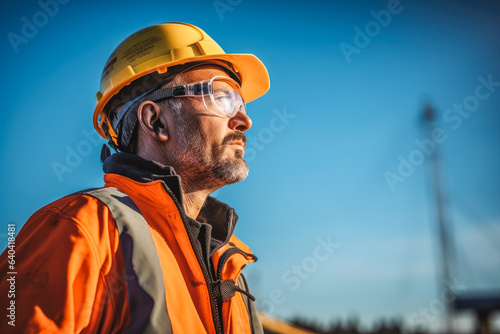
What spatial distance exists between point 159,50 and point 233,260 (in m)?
1.66

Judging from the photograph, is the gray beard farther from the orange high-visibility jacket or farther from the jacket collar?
the orange high-visibility jacket

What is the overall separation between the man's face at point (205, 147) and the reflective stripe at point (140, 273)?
91 centimetres

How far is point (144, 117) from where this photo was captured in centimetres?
297

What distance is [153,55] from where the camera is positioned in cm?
309

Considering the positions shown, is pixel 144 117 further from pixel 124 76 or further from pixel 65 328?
pixel 65 328

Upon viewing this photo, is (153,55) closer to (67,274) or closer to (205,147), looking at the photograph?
(205,147)

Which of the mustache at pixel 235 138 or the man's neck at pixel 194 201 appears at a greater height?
the mustache at pixel 235 138

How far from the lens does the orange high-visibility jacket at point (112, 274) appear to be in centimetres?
156

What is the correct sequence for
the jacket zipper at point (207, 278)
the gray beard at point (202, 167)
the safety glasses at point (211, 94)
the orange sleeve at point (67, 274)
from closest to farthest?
the orange sleeve at point (67, 274), the jacket zipper at point (207, 278), the gray beard at point (202, 167), the safety glasses at point (211, 94)

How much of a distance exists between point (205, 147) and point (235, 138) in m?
0.25

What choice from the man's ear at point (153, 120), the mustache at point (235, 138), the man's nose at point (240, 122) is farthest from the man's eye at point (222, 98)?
the man's ear at point (153, 120)

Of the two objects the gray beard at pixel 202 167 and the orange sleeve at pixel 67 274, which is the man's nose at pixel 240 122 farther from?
the orange sleeve at pixel 67 274

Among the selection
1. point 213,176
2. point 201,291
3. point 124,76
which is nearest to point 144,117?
point 124,76

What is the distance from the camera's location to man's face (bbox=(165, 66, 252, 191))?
9.47 ft
